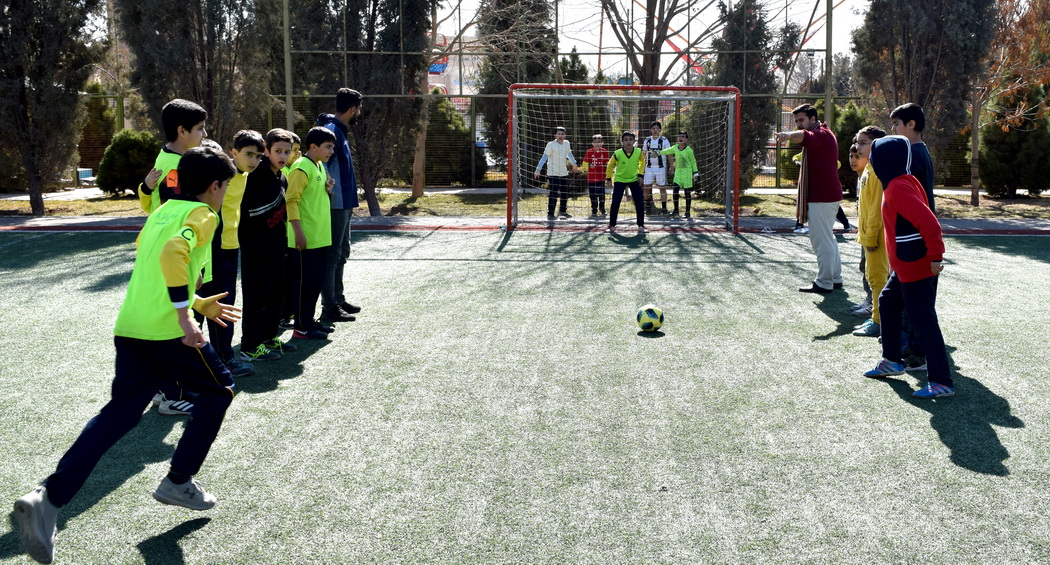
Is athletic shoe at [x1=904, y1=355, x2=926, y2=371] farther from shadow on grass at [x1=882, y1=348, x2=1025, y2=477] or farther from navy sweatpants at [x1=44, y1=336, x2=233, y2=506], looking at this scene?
navy sweatpants at [x1=44, y1=336, x2=233, y2=506]

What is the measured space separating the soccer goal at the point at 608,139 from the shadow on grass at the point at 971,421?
8808 mm

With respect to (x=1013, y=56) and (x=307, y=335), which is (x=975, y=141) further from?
(x=307, y=335)

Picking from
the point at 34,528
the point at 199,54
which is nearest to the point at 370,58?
the point at 199,54

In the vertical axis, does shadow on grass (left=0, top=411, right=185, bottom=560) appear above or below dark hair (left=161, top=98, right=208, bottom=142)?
below


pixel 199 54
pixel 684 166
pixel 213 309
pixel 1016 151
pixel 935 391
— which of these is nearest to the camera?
pixel 213 309

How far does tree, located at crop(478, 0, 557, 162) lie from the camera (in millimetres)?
20016

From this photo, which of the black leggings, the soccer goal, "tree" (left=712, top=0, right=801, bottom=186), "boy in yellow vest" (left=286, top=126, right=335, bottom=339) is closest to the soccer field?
"boy in yellow vest" (left=286, top=126, right=335, bottom=339)

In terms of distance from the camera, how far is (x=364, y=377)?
5.61m

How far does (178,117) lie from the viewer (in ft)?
16.3

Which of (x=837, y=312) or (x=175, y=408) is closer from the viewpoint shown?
(x=175, y=408)

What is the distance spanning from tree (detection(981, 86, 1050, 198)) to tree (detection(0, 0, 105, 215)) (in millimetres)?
19140

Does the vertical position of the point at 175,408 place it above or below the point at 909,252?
below

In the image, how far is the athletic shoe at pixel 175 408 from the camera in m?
4.84

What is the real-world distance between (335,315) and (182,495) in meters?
3.87
